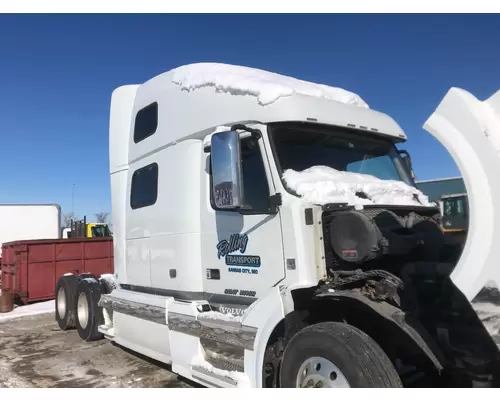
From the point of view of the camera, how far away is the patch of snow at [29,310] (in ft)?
33.1

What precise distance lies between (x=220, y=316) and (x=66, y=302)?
464 cm

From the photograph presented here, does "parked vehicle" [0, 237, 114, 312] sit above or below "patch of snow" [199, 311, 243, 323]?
above

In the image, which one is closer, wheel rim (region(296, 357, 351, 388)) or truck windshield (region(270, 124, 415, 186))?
wheel rim (region(296, 357, 351, 388))

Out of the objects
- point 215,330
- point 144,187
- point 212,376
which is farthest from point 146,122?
point 212,376

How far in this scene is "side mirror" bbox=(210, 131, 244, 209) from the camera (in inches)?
152

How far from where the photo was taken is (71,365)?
6.15m

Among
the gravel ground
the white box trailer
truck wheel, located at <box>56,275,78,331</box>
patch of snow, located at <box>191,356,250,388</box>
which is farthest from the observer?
the white box trailer

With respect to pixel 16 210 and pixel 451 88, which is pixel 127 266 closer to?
pixel 451 88

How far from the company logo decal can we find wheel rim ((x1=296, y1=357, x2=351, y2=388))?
1056 millimetres

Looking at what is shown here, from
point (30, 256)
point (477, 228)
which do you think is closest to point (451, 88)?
point (477, 228)

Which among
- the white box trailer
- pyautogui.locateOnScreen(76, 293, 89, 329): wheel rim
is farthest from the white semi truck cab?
the white box trailer

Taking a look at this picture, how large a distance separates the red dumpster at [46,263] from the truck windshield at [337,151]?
8815mm

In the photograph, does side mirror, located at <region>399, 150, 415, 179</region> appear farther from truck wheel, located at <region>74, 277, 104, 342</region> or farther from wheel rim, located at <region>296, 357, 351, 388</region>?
truck wheel, located at <region>74, 277, 104, 342</region>

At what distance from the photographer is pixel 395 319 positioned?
10.2 ft
